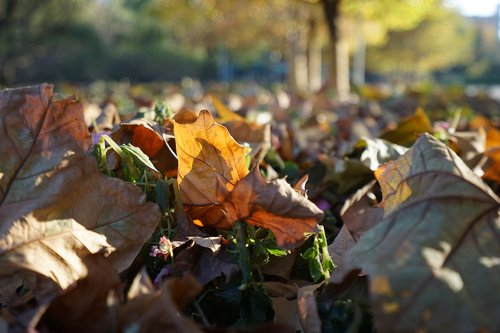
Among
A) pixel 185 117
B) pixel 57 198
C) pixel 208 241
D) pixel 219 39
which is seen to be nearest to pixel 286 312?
pixel 208 241

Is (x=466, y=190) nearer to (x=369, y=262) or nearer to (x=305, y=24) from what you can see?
(x=369, y=262)

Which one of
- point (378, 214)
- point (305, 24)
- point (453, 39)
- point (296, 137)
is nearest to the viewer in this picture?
point (378, 214)

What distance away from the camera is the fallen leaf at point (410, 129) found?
55.4 inches

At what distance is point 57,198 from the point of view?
671 millimetres

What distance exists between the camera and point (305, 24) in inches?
593

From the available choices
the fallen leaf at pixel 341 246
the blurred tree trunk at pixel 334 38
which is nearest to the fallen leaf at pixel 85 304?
the fallen leaf at pixel 341 246

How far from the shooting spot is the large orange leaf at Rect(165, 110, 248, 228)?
0.75m

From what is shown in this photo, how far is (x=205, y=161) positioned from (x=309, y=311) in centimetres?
32

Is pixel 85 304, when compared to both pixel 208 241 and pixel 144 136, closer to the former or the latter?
pixel 208 241

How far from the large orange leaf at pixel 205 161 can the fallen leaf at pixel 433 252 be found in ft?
0.88

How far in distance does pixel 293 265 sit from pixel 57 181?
18.4 inches

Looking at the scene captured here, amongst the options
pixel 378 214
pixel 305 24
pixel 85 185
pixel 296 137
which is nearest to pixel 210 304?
pixel 85 185

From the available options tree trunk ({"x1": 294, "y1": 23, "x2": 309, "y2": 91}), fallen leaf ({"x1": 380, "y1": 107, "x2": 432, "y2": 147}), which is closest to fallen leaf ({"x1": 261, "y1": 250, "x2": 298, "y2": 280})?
fallen leaf ({"x1": 380, "y1": 107, "x2": 432, "y2": 147})

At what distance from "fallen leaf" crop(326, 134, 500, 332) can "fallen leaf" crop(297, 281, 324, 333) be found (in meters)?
0.04
